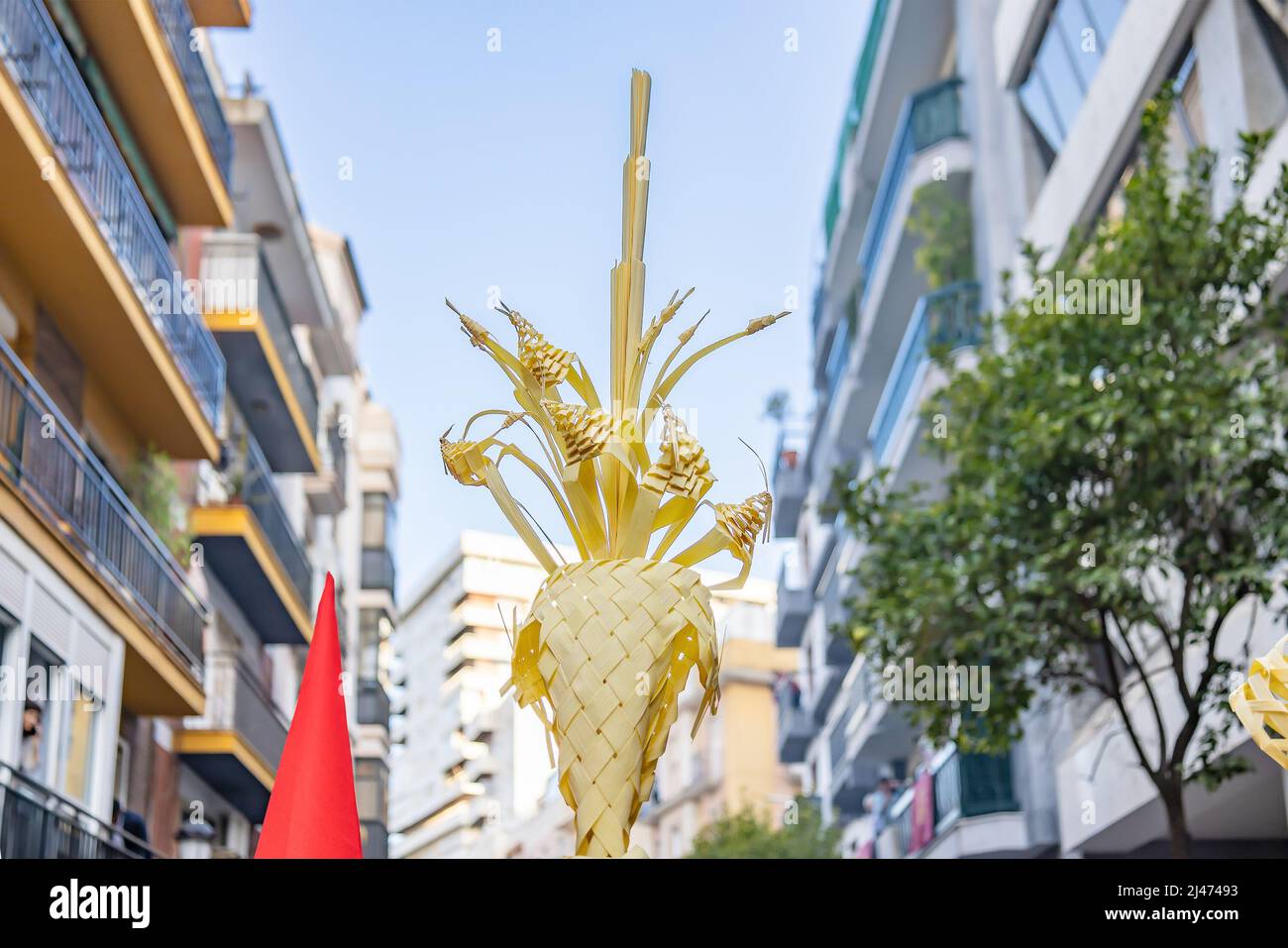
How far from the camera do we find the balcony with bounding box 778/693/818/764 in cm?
4962

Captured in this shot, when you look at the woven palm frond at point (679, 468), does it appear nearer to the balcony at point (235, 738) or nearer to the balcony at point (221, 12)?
the balcony at point (235, 738)

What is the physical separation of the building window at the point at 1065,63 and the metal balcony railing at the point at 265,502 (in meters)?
11.3

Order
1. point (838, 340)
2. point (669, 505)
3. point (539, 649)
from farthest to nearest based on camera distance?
point (838, 340) → point (669, 505) → point (539, 649)

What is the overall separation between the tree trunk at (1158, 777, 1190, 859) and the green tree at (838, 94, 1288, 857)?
2 centimetres

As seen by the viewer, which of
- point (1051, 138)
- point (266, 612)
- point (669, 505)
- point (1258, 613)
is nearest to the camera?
point (669, 505)

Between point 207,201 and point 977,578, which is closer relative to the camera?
point 977,578

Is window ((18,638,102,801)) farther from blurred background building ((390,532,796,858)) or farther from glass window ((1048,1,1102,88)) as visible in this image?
blurred background building ((390,532,796,858))

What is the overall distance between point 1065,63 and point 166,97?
10.2 m

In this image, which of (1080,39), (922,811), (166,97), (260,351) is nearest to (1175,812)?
(1080,39)

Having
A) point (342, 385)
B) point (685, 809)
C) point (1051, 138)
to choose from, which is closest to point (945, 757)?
point (1051, 138)

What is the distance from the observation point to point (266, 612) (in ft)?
85.6

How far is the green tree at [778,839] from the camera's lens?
1522 inches
